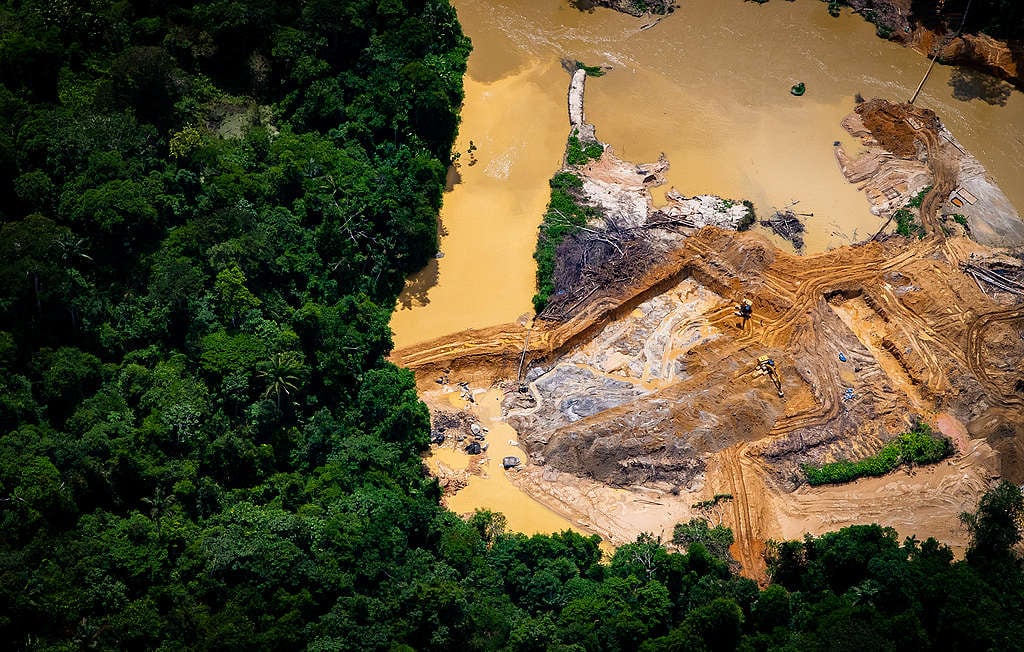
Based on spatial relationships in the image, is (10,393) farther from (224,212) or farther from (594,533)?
(594,533)

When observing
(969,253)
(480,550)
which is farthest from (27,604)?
(969,253)

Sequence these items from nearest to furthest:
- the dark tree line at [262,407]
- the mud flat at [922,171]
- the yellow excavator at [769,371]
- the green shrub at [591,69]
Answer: the dark tree line at [262,407], the yellow excavator at [769,371], the mud flat at [922,171], the green shrub at [591,69]

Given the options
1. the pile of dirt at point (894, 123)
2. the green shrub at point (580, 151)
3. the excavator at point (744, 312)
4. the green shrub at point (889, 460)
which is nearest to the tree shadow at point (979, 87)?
the pile of dirt at point (894, 123)

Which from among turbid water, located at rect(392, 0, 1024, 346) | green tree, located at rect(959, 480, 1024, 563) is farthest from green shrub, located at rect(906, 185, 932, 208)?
green tree, located at rect(959, 480, 1024, 563)

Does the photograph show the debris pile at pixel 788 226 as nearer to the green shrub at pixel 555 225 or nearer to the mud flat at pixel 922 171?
the mud flat at pixel 922 171

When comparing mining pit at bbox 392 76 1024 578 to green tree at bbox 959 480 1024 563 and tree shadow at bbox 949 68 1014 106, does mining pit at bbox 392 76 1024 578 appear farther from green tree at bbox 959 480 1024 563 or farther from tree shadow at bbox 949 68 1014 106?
tree shadow at bbox 949 68 1014 106

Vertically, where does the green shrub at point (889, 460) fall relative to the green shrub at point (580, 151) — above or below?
below
